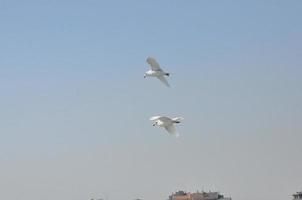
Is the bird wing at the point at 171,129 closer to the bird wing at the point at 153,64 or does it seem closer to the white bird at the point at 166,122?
the white bird at the point at 166,122

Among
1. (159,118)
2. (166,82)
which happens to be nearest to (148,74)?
(166,82)

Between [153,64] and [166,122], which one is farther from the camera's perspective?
[153,64]

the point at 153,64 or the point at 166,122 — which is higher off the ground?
the point at 153,64

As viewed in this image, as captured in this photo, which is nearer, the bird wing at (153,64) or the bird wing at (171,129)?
the bird wing at (171,129)

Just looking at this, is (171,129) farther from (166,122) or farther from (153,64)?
(153,64)

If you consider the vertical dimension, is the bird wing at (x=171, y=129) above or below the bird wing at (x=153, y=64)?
below

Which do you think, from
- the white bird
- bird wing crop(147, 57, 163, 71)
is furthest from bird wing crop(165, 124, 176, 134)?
bird wing crop(147, 57, 163, 71)

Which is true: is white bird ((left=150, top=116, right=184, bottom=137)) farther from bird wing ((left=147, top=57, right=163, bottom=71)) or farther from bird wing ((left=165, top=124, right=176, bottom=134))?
bird wing ((left=147, top=57, right=163, bottom=71))

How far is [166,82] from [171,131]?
351 inches

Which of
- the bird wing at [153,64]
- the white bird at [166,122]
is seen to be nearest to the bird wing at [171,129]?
the white bird at [166,122]

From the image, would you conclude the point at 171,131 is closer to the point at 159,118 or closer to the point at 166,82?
the point at 159,118

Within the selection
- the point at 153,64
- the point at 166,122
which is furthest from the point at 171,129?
the point at 153,64

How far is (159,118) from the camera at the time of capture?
7062 centimetres

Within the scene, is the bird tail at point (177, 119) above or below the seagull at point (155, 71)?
below
